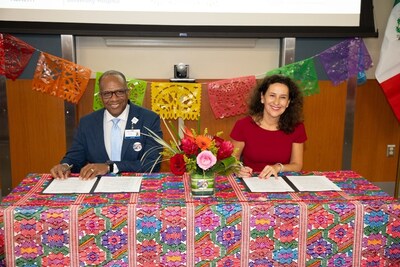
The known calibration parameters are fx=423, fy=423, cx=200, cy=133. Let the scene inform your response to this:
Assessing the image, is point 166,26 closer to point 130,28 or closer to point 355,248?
point 130,28

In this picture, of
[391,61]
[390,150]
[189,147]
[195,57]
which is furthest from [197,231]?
[390,150]

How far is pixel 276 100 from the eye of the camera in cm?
248

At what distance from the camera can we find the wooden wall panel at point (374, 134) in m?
3.95

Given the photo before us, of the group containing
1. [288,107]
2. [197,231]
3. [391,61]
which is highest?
[391,61]

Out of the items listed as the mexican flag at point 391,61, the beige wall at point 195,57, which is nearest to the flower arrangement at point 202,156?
the beige wall at point 195,57

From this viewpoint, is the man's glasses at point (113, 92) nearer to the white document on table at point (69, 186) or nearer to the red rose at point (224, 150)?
the white document on table at point (69, 186)

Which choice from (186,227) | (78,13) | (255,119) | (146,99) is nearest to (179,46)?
(146,99)

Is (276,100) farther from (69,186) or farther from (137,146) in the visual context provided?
(69,186)

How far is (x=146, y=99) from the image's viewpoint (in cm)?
371

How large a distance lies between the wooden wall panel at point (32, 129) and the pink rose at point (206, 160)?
231 centimetres

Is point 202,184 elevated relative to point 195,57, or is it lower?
lower

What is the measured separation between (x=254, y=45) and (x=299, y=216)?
2.34m

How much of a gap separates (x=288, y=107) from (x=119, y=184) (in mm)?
1163

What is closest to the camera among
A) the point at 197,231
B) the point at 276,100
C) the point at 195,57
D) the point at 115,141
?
the point at 197,231
